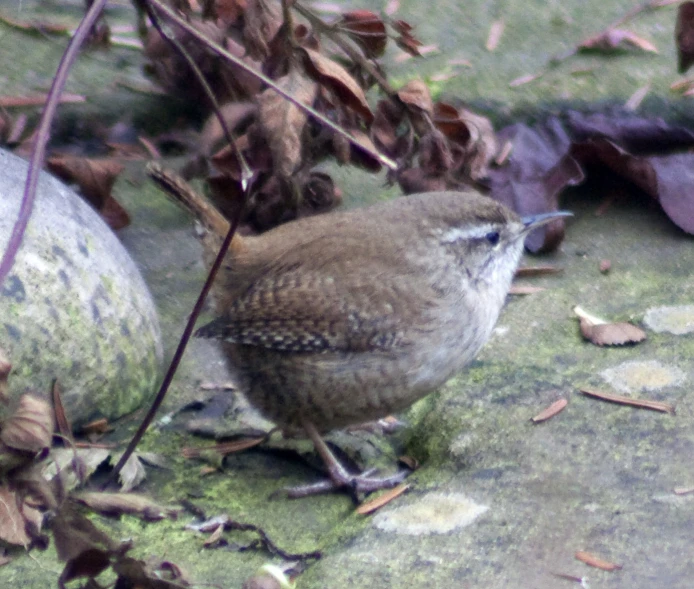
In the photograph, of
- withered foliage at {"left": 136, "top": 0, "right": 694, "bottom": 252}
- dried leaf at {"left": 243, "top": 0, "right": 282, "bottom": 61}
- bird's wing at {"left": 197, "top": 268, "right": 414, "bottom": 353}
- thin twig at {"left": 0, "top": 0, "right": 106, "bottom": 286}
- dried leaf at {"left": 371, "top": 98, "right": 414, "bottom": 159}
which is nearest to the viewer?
thin twig at {"left": 0, "top": 0, "right": 106, "bottom": 286}

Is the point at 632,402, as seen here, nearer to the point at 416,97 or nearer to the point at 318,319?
the point at 318,319

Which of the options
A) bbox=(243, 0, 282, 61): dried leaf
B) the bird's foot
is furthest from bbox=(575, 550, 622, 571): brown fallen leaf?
bbox=(243, 0, 282, 61): dried leaf

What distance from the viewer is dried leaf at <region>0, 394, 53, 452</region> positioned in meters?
1.76

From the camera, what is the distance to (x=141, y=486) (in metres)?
3.28

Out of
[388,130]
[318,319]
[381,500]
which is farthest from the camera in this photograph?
[388,130]

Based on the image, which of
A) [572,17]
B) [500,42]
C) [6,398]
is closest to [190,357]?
[6,398]

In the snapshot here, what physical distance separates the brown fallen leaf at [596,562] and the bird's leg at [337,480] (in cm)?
84

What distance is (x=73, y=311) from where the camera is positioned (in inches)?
136

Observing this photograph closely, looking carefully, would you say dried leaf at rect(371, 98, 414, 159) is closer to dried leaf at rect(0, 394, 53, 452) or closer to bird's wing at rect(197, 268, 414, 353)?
bird's wing at rect(197, 268, 414, 353)

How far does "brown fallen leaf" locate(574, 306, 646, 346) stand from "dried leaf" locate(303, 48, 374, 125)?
4.11ft

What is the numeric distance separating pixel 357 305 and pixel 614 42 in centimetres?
326

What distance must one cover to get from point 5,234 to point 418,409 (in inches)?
64.7

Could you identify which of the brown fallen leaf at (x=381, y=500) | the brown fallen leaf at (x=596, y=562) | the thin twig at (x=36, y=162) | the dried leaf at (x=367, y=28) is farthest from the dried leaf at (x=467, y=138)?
the thin twig at (x=36, y=162)

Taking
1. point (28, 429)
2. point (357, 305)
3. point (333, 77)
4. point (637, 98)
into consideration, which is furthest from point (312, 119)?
point (28, 429)
